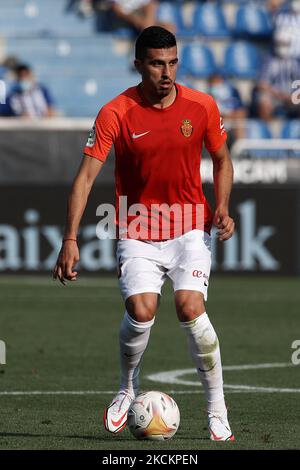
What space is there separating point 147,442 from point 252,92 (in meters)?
15.1

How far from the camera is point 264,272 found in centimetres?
1794

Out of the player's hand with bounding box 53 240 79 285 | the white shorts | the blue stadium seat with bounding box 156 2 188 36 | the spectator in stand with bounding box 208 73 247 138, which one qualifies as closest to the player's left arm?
the white shorts

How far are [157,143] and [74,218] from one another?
61 cm

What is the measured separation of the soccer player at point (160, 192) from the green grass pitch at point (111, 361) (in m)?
0.36

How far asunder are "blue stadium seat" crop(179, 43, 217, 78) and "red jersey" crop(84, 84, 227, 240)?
15958mm

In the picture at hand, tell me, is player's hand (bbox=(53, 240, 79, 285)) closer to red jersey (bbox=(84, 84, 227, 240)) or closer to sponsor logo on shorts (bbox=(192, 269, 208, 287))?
red jersey (bbox=(84, 84, 227, 240))

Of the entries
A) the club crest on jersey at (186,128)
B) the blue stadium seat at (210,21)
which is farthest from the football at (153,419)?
the blue stadium seat at (210,21)

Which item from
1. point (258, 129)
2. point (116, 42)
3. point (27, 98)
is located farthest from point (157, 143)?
point (116, 42)

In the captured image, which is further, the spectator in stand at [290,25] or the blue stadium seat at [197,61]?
the blue stadium seat at [197,61]

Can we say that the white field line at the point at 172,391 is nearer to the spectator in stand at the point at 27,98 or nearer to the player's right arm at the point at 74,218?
the player's right arm at the point at 74,218

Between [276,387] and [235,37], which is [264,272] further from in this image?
[276,387]

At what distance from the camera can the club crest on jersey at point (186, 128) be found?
271 inches

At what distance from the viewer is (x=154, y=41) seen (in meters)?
6.70
